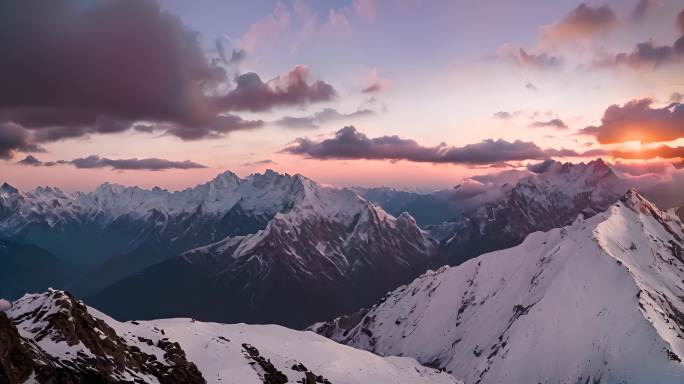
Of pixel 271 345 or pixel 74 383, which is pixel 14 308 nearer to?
pixel 74 383

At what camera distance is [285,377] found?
153 m

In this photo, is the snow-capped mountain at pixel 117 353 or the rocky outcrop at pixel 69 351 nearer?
the rocky outcrop at pixel 69 351

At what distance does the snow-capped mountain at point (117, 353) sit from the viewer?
86.6 meters

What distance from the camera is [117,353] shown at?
110m

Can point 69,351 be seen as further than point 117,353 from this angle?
No

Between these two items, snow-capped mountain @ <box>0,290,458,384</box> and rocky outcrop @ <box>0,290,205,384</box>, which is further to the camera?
snow-capped mountain @ <box>0,290,458,384</box>

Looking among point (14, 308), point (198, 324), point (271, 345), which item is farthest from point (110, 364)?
point (271, 345)

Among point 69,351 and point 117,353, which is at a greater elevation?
point 69,351

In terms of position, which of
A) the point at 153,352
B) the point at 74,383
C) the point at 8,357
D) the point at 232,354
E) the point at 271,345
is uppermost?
the point at 8,357

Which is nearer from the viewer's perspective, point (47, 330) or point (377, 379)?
point (47, 330)

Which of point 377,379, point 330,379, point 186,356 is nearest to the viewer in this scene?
point 186,356

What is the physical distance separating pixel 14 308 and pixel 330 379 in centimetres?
9709

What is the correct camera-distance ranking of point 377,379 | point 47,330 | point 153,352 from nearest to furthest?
point 47,330, point 153,352, point 377,379

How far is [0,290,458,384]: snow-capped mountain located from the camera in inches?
3410
